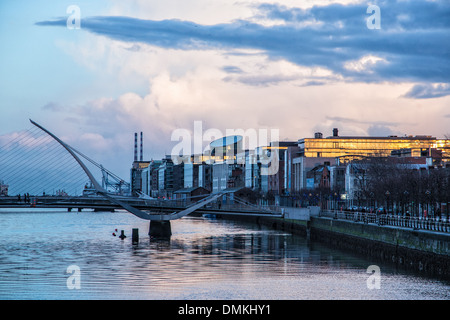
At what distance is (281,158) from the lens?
165 metres

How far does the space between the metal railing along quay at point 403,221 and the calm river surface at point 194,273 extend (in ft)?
10.7

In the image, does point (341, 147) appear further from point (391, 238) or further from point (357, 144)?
point (391, 238)

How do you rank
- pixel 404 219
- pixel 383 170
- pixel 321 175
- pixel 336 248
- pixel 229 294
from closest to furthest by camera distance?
1. pixel 229 294
2. pixel 404 219
3. pixel 336 248
4. pixel 383 170
5. pixel 321 175

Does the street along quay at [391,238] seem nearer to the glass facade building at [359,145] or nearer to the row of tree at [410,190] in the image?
the row of tree at [410,190]

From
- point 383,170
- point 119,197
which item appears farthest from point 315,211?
point 119,197

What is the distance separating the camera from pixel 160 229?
73250mm

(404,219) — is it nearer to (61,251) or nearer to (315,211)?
(61,251)

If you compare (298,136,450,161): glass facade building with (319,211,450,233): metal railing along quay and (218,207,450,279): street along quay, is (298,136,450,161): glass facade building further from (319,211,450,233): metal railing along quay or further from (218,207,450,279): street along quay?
(319,211,450,233): metal railing along quay

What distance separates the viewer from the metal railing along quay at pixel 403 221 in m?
44.3

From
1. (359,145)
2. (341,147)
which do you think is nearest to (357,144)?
(359,145)

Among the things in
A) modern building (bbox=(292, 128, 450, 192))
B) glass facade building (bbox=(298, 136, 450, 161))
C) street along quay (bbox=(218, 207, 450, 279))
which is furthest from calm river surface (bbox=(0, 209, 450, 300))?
glass facade building (bbox=(298, 136, 450, 161))

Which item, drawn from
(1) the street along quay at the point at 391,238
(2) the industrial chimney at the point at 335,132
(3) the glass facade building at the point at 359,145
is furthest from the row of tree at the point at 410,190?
(2) the industrial chimney at the point at 335,132

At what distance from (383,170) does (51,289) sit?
61.4 m

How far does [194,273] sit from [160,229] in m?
31.0
